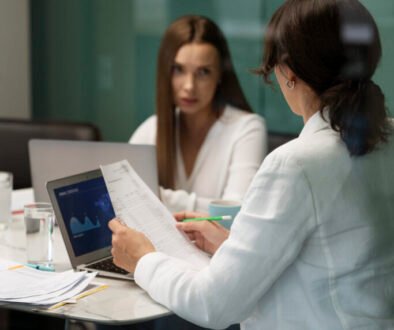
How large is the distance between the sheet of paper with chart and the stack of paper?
15 cm

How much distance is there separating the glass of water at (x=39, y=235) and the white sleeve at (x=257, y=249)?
49 centimetres

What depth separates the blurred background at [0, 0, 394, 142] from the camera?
319cm

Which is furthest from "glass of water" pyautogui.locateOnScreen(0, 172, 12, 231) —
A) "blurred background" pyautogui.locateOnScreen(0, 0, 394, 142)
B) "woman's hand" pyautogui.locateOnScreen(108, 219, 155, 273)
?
"blurred background" pyautogui.locateOnScreen(0, 0, 394, 142)

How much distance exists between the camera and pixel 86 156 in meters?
1.88

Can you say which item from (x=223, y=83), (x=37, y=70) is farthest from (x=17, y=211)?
(x=37, y=70)

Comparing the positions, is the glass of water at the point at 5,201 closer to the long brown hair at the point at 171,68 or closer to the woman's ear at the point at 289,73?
the long brown hair at the point at 171,68

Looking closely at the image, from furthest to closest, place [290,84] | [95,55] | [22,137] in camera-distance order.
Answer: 1. [95,55]
2. [22,137]
3. [290,84]

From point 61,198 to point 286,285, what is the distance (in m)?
0.59

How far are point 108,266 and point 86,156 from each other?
0.41 m

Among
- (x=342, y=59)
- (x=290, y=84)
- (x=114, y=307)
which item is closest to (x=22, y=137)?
(x=114, y=307)

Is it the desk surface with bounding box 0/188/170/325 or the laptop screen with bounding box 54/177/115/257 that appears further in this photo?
the laptop screen with bounding box 54/177/115/257

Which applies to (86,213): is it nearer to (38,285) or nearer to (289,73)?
(38,285)

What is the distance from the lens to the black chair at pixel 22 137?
272 cm

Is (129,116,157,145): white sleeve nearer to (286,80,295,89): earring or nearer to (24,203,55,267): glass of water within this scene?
(24,203,55,267): glass of water
